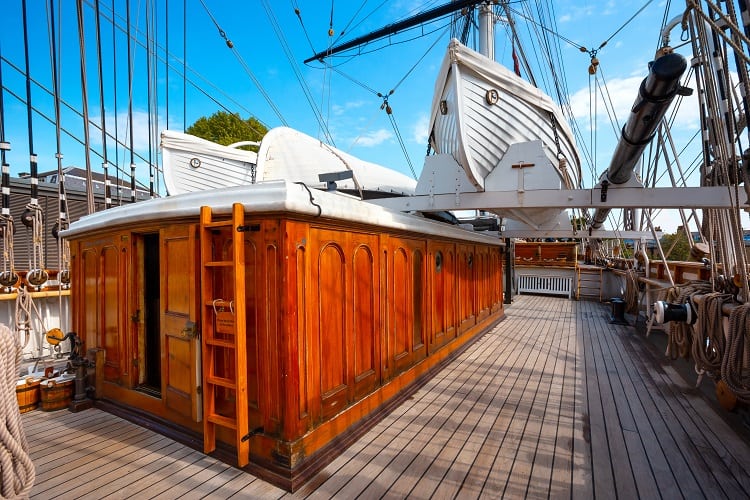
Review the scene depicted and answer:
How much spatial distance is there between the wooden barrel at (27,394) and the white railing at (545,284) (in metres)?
13.6

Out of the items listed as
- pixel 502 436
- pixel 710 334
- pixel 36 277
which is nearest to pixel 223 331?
pixel 502 436

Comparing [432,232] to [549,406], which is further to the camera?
[432,232]

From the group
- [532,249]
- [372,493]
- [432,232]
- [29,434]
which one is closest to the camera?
[372,493]

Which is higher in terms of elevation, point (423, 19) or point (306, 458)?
point (423, 19)

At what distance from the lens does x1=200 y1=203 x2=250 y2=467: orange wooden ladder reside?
222 cm

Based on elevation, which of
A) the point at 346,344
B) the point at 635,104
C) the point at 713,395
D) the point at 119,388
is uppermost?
the point at 635,104

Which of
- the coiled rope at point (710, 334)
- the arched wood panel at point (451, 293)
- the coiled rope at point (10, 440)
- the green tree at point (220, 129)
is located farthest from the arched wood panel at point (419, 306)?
the green tree at point (220, 129)

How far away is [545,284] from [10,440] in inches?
576

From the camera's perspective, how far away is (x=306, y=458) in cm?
243

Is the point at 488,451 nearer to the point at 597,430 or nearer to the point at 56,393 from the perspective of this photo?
the point at 597,430

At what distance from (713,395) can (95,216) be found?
665cm

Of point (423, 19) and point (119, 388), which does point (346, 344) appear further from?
point (423, 19)

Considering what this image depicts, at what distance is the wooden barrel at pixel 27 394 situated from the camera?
3.38 metres

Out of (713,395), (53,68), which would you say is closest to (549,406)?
(713,395)
